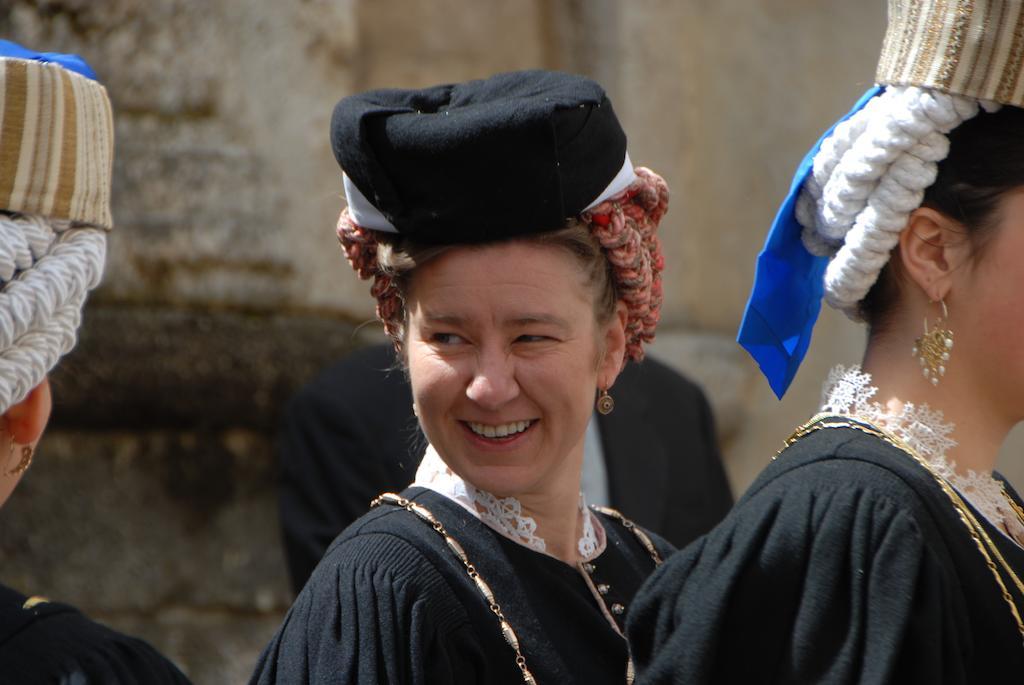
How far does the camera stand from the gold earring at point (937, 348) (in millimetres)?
2244

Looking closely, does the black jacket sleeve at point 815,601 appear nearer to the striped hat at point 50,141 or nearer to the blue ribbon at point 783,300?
the blue ribbon at point 783,300

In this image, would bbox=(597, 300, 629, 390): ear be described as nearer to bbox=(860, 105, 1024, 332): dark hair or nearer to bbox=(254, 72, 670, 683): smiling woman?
bbox=(254, 72, 670, 683): smiling woman

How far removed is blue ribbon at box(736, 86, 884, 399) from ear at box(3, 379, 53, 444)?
3.44 ft

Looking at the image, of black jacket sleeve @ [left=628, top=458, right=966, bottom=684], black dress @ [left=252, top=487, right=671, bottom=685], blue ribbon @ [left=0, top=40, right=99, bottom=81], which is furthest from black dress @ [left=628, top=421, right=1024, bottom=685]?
blue ribbon @ [left=0, top=40, right=99, bottom=81]

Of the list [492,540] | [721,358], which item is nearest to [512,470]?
[492,540]

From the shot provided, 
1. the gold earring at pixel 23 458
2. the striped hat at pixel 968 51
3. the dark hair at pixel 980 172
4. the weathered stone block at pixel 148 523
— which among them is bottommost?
the weathered stone block at pixel 148 523

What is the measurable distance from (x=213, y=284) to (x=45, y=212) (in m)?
2.19

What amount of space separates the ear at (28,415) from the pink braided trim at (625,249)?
546mm

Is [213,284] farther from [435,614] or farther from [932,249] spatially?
[932,249]

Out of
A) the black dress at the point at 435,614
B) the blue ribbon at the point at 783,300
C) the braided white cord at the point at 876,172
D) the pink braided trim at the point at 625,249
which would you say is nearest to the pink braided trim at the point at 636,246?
the pink braided trim at the point at 625,249

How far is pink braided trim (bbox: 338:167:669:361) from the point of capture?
2.51 m

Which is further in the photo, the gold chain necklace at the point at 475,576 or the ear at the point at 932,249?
the gold chain necklace at the point at 475,576

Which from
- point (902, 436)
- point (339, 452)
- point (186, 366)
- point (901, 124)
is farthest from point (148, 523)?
point (901, 124)

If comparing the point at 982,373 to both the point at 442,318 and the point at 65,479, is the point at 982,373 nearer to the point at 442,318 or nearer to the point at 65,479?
the point at 442,318
